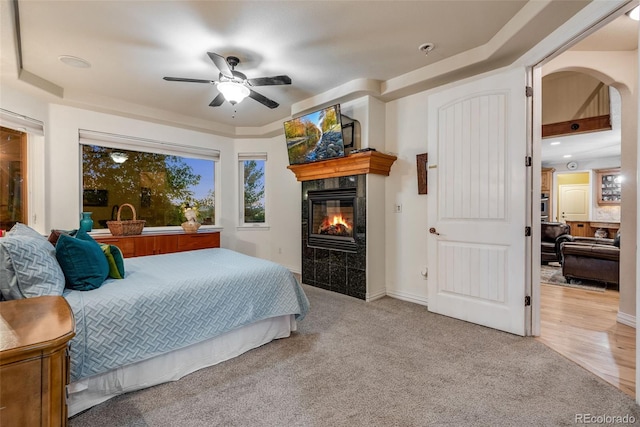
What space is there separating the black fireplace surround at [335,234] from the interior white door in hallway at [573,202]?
7.84 m

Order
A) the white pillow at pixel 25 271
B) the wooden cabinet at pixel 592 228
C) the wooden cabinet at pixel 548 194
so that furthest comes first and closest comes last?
the wooden cabinet at pixel 548 194
the wooden cabinet at pixel 592 228
the white pillow at pixel 25 271

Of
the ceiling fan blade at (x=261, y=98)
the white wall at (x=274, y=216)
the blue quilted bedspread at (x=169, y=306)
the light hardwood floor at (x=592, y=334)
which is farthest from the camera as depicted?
the white wall at (x=274, y=216)

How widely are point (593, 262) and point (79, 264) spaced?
222 inches

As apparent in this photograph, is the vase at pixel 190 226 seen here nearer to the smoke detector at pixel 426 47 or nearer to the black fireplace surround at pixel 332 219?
the black fireplace surround at pixel 332 219

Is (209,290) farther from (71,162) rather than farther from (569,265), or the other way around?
(569,265)

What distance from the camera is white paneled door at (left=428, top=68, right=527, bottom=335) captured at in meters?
2.53

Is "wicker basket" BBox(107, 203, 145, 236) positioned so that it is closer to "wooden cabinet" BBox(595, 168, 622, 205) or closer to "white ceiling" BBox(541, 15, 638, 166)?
"white ceiling" BBox(541, 15, 638, 166)

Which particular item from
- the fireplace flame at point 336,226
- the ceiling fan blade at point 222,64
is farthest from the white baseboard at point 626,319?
the ceiling fan blade at point 222,64

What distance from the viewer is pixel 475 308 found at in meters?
2.77

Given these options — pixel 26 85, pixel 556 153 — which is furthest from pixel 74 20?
pixel 556 153

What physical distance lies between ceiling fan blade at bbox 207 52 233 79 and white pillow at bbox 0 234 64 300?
1.67 m

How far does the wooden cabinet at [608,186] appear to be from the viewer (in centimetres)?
750

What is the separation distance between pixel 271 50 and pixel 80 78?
2.29 meters

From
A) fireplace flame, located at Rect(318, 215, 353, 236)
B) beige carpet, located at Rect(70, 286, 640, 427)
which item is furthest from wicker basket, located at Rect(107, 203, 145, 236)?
beige carpet, located at Rect(70, 286, 640, 427)
